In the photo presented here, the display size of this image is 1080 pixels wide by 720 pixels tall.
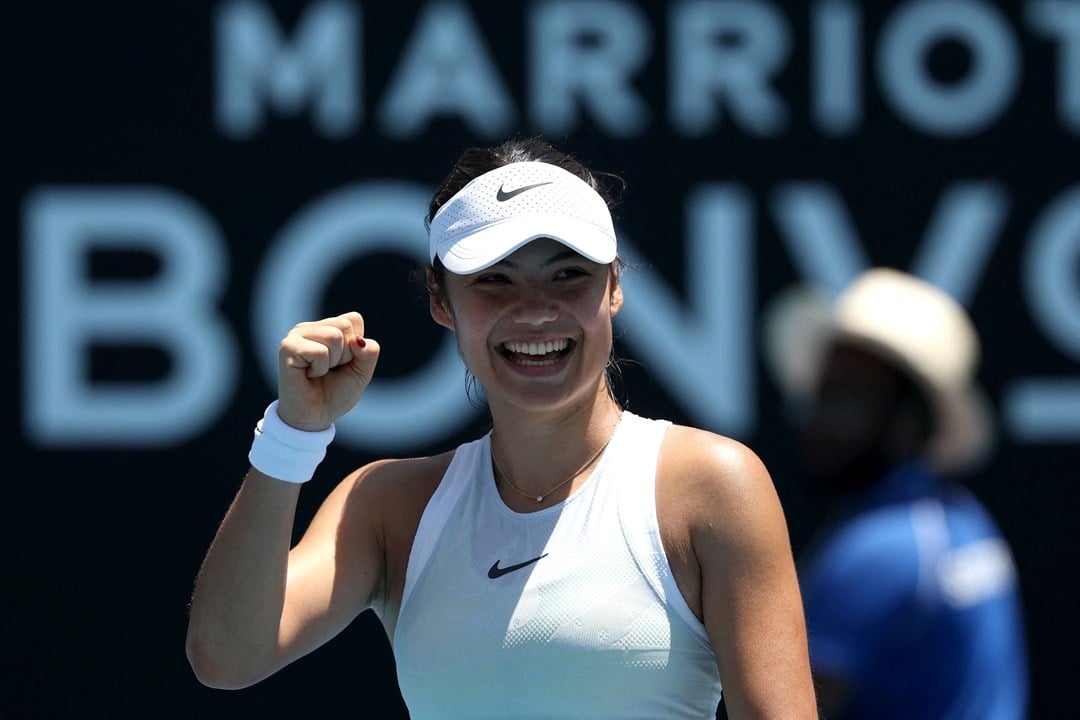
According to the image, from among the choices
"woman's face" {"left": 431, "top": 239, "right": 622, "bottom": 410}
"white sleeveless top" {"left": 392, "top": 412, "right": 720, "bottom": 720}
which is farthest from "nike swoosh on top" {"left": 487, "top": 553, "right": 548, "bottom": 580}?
"woman's face" {"left": 431, "top": 239, "right": 622, "bottom": 410}

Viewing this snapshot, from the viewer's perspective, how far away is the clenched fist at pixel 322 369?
6.37 feet

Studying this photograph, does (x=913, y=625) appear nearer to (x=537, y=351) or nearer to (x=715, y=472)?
(x=715, y=472)

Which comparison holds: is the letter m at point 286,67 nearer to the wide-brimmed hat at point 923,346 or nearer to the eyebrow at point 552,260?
the wide-brimmed hat at point 923,346

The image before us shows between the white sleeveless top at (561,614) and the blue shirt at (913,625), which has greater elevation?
the white sleeveless top at (561,614)

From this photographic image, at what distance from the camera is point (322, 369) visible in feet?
6.40

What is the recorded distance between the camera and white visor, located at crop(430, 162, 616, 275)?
1957mm

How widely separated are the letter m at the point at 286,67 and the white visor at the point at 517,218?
7.86ft

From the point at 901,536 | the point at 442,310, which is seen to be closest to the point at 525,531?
the point at 442,310

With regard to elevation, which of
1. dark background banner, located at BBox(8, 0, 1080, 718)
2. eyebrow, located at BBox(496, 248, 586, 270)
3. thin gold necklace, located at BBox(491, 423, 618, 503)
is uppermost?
eyebrow, located at BBox(496, 248, 586, 270)

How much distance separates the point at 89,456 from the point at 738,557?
2865mm

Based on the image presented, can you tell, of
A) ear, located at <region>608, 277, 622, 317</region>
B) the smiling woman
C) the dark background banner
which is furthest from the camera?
the dark background banner

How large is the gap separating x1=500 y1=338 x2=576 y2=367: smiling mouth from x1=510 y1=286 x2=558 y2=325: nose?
0.03 meters

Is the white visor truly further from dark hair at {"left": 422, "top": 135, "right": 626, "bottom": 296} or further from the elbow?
the elbow

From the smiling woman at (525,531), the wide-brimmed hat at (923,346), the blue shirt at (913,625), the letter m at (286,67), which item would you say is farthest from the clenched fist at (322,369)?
the letter m at (286,67)
